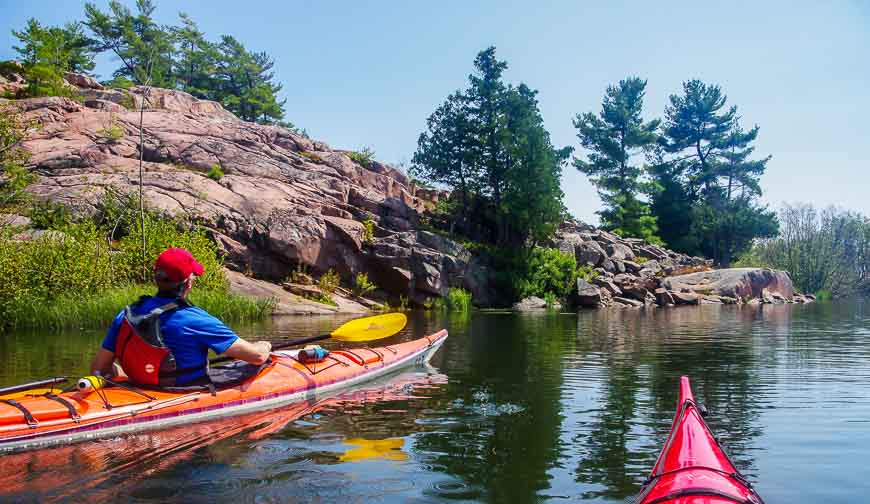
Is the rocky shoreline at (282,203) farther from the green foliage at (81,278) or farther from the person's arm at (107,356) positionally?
the person's arm at (107,356)

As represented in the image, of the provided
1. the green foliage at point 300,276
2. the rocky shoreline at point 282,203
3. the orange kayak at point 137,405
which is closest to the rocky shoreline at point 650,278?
the rocky shoreline at point 282,203

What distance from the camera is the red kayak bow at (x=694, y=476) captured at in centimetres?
313

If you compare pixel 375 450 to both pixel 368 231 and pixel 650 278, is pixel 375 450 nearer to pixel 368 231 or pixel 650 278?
pixel 368 231

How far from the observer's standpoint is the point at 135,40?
45750 mm

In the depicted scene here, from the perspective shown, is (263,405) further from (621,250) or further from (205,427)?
(621,250)

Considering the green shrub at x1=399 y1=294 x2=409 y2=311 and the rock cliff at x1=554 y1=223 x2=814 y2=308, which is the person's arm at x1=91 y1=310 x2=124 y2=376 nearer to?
the green shrub at x1=399 y1=294 x2=409 y2=311

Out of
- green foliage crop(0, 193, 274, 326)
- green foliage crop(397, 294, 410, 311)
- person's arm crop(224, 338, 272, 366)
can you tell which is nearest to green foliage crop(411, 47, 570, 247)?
green foliage crop(397, 294, 410, 311)

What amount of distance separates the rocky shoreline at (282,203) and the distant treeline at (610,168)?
3448mm

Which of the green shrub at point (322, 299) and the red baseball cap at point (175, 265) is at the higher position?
the red baseball cap at point (175, 265)

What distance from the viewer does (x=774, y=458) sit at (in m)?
5.52

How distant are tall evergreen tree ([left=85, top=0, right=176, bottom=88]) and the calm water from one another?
133 ft

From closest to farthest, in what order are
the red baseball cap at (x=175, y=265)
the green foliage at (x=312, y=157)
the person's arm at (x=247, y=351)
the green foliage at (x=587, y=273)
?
the red baseball cap at (x=175, y=265), the person's arm at (x=247, y=351), the green foliage at (x=587, y=273), the green foliage at (x=312, y=157)

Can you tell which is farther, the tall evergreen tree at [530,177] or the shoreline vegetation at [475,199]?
the tall evergreen tree at [530,177]

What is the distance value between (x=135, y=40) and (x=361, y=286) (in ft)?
97.0
